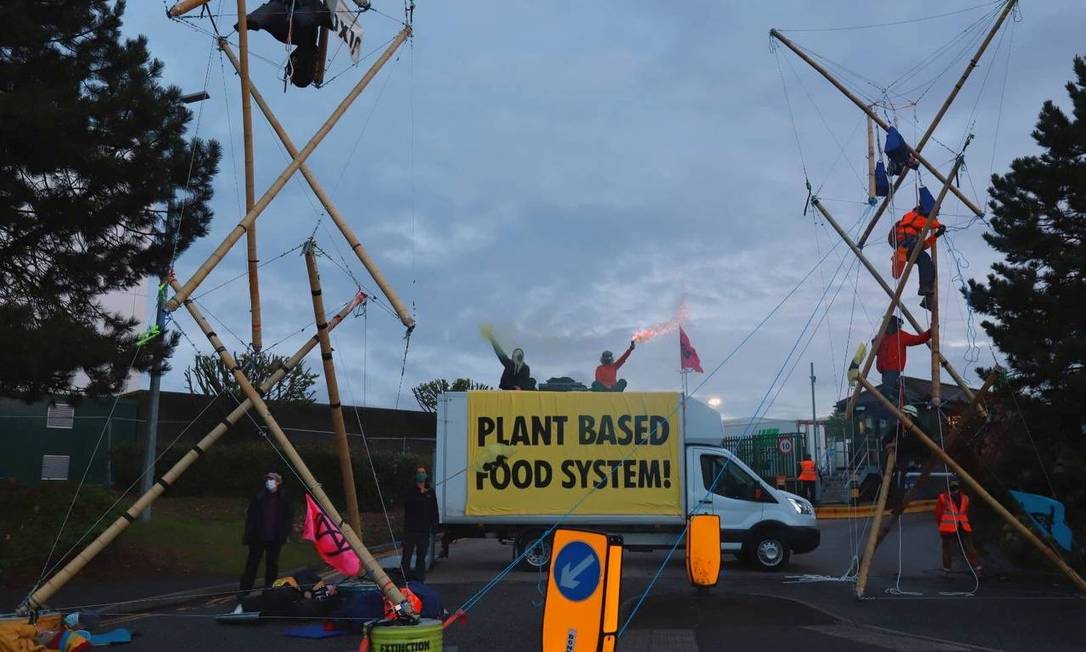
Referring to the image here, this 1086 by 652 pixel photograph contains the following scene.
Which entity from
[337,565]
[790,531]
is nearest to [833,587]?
[790,531]

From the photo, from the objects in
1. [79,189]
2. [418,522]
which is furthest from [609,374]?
[79,189]

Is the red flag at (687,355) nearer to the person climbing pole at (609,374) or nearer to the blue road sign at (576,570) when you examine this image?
the person climbing pole at (609,374)

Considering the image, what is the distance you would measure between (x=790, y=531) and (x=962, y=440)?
3.49 metres

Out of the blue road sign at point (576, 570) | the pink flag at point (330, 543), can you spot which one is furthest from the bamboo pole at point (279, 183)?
the blue road sign at point (576, 570)

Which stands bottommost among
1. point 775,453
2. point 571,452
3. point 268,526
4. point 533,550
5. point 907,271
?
point 533,550

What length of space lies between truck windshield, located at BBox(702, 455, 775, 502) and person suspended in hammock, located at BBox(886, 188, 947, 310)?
17.7 feet

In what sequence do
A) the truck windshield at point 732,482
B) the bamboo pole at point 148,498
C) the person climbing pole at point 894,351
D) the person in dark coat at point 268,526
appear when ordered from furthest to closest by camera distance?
the truck windshield at point 732,482, the person climbing pole at point 894,351, the person in dark coat at point 268,526, the bamboo pole at point 148,498

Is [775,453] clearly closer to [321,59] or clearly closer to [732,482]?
[732,482]

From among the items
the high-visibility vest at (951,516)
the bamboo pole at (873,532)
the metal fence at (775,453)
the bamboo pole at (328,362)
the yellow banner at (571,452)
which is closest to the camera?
the bamboo pole at (328,362)

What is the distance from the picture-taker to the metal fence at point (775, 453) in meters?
33.9

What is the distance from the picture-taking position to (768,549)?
59.8 ft

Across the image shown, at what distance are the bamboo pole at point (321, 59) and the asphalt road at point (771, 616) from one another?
5.97 m

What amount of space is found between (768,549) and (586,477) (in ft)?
11.8

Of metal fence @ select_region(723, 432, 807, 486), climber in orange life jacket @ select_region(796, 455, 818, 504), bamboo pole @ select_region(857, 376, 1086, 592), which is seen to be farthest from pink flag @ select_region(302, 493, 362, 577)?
metal fence @ select_region(723, 432, 807, 486)
